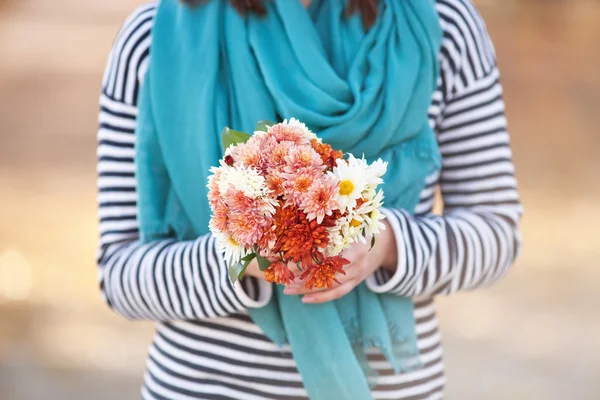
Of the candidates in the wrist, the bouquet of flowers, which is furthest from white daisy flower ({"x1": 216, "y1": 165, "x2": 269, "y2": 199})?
the wrist

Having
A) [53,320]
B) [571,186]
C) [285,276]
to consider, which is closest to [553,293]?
[571,186]

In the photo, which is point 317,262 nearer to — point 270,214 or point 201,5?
point 270,214

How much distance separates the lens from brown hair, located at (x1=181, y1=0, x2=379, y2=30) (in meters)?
1.42

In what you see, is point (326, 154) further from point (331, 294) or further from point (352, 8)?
point (352, 8)

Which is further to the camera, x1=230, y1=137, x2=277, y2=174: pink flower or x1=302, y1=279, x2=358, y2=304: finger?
x1=302, y1=279, x2=358, y2=304: finger

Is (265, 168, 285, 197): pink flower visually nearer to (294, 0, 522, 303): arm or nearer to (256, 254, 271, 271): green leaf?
(256, 254, 271, 271): green leaf

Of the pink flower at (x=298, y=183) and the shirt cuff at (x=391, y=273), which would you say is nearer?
the pink flower at (x=298, y=183)

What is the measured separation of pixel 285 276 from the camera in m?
1.02

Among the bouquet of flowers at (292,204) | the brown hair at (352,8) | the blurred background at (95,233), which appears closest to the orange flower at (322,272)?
the bouquet of flowers at (292,204)

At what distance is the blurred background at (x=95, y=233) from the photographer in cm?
399

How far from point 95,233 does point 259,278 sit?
13.8ft

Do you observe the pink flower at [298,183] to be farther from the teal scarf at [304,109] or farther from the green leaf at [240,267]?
the teal scarf at [304,109]

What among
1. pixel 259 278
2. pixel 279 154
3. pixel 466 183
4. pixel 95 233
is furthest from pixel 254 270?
pixel 95 233

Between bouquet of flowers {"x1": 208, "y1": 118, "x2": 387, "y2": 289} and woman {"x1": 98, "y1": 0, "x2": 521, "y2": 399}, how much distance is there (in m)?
0.29
